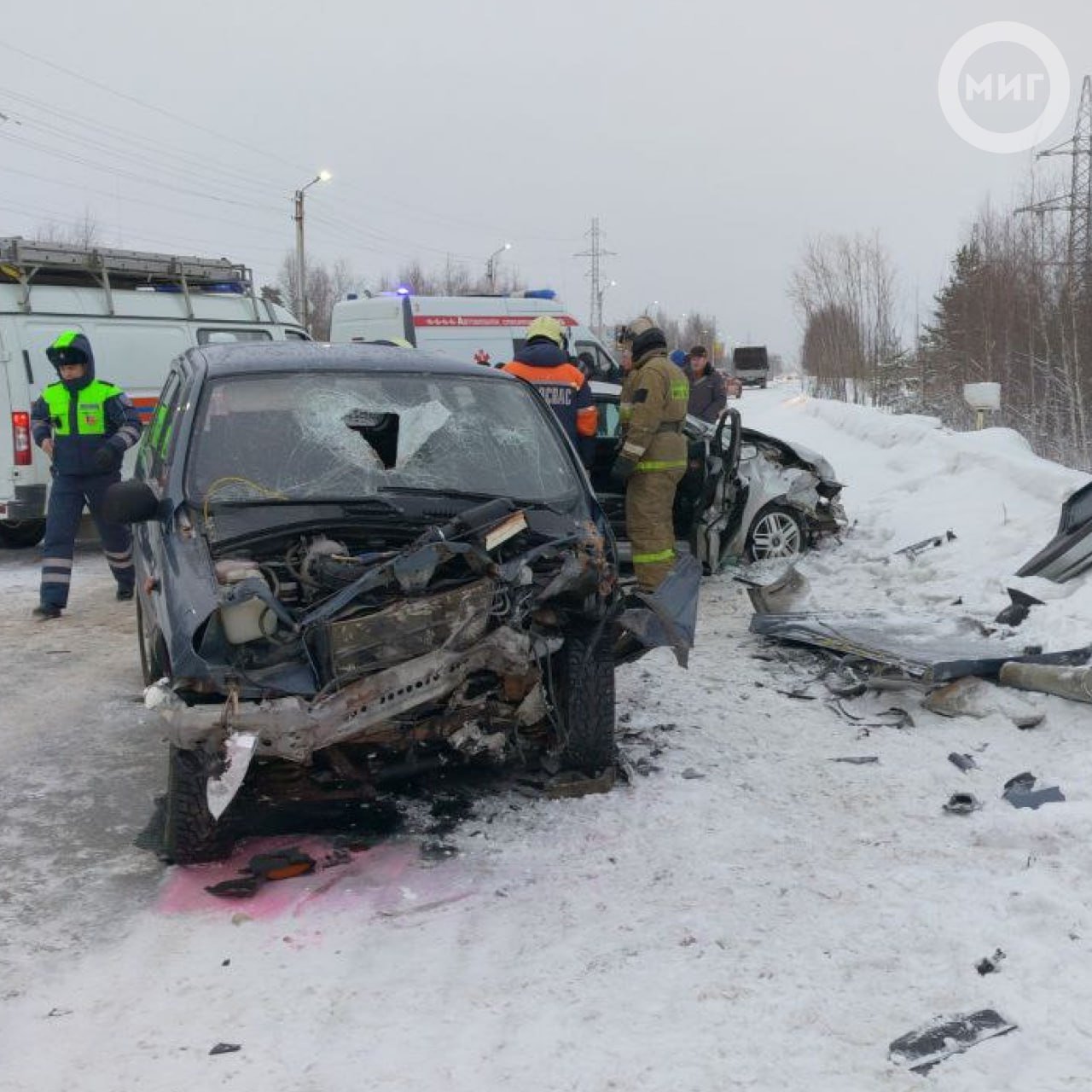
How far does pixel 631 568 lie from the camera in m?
7.70

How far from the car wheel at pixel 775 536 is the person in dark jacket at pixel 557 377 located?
7.71ft

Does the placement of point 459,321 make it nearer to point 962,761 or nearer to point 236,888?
point 962,761

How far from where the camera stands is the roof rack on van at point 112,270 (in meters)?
9.18

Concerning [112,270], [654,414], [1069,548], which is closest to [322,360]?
[654,414]

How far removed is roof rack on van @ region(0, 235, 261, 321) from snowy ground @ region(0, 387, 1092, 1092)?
533 cm

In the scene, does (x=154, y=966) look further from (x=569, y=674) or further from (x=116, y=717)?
(x=116, y=717)

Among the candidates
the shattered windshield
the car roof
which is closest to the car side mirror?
the shattered windshield

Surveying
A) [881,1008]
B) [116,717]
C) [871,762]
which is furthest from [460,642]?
[116,717]

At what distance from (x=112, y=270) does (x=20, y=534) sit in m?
2.66

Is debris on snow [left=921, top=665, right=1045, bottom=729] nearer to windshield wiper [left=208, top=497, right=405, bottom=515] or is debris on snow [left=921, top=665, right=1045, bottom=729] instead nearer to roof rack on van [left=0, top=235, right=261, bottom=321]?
windshield wiper [left=208, top=497, right=405, bottom=515]

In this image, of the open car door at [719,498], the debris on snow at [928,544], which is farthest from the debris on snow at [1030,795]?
the debris on snow at [928,544]

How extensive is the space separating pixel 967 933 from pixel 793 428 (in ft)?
74.1

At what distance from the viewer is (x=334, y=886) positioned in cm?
A: 358

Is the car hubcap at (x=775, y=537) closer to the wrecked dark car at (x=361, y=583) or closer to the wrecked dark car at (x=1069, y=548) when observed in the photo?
the wrecked dark car at (x=1069, y=548)
